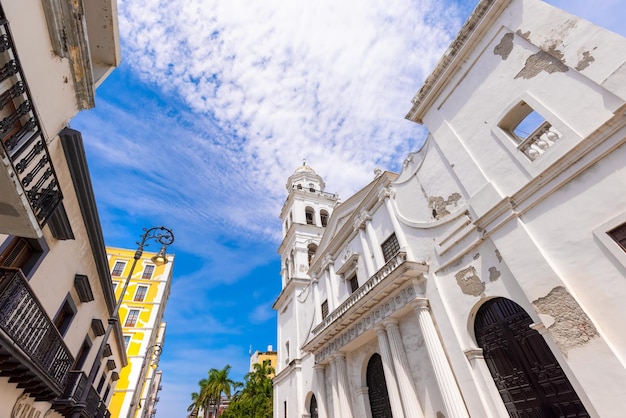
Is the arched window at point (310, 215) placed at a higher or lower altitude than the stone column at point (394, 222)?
higher

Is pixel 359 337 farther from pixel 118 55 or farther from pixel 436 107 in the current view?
pixel 118 55

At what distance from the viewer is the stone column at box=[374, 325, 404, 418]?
29.8 feet

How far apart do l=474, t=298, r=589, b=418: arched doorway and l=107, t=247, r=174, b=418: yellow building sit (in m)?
22.0

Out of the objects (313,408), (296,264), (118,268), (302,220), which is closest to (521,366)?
(313,408)

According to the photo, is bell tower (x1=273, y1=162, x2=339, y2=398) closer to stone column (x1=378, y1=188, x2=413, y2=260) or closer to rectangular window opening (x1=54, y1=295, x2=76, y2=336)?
stone column (x1=378, y1=188, x2=413, y2=260)

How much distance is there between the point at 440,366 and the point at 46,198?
9.48 m

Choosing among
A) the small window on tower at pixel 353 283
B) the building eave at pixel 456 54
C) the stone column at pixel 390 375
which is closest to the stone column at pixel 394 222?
the stone column at pixel 390 375

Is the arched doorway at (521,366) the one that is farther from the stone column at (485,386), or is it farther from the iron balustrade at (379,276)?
the iron balustrade at (379,276)

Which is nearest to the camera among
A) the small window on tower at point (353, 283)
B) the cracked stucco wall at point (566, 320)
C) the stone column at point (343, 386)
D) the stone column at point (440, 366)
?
the cracked stucco wall at point (566, 320)

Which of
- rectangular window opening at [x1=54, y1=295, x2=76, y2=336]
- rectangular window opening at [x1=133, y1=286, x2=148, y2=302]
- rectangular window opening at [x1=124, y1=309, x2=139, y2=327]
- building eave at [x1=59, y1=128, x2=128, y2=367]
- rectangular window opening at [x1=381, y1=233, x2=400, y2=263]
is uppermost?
rectangular window opening at [x1=133, y1=286, x2=148, y2=302]

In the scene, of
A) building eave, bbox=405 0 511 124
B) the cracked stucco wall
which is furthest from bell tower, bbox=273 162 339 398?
the cracked stucco wall

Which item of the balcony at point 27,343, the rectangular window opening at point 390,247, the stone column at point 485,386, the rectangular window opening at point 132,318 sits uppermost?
the rectangular window opening at point 132,318

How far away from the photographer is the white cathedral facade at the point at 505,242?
17.1ft

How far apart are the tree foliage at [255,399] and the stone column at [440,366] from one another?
1998cm
